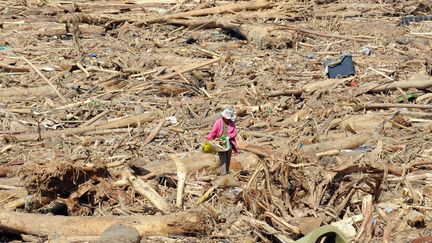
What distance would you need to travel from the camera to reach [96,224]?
251 inches

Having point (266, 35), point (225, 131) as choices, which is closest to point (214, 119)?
point (225, 131)

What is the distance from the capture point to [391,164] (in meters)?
7.65

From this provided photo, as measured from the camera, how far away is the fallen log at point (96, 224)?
635 cm

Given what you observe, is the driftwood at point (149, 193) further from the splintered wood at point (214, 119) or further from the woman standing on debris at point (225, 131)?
the woman standing on debris at point (225, 131)

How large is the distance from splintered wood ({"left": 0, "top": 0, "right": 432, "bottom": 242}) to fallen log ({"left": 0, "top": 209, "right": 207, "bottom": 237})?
0.5 inches

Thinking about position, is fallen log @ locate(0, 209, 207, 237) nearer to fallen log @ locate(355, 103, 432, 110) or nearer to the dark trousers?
the dark trousers

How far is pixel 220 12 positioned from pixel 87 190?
11.7 m

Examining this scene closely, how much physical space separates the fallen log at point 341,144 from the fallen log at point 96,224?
7.56ft

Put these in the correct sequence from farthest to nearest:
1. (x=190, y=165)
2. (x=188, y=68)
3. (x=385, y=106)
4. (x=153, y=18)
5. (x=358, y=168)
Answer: (x=153, y=18)
(x=188, y=68)
(x=385, y=106)
(x=190, y=165)
(x=358, y=168)

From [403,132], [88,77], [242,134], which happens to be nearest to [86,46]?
[88,77]

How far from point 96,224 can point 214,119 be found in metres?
4.18

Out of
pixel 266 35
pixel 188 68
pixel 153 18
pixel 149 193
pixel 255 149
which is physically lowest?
pixel 153 18

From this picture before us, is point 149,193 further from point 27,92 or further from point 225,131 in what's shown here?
point 27,92

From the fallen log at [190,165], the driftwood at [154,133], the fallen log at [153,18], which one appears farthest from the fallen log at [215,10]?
the fallen log at [190,165]
